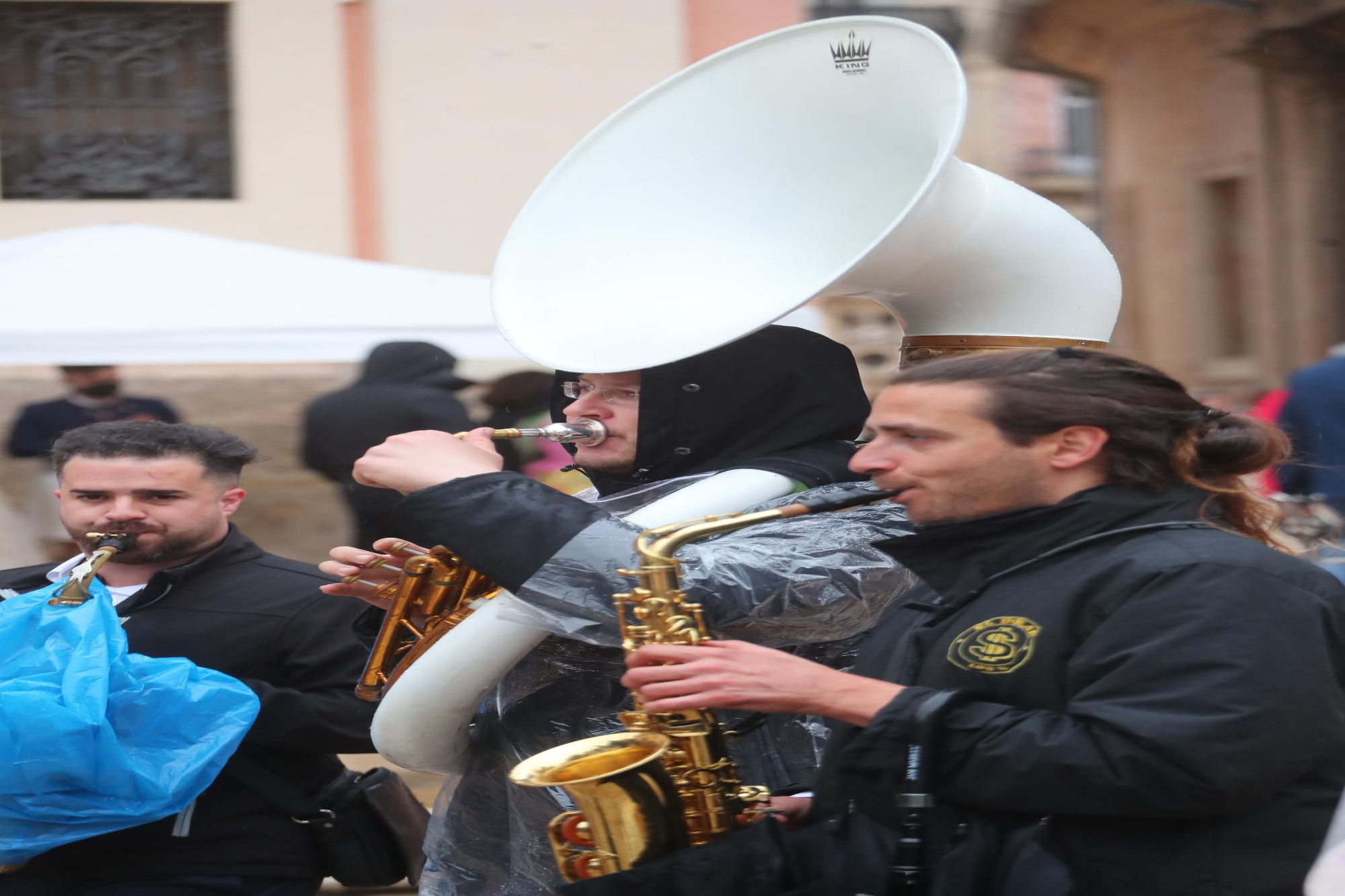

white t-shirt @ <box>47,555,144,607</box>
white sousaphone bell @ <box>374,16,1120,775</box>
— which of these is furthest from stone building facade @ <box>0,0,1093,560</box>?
white sousaphone bell @ <box>374,16,1120,775</box>

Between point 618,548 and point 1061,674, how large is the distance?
0.61 metres

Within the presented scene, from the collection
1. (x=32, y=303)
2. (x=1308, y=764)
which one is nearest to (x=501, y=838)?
(x=1308, y=764)

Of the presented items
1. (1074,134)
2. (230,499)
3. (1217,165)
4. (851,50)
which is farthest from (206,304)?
(1074,134)

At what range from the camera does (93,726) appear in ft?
7.34

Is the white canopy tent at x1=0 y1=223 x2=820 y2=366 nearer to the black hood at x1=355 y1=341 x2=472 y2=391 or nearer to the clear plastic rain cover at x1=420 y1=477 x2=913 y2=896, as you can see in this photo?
the black hood at x1=355 y1=341 x2=472 y2=391

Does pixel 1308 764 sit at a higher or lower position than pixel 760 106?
lower

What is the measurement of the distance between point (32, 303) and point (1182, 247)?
20.4 ft

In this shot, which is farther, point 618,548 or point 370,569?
point 370,569

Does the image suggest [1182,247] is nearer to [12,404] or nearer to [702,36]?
[702,36]

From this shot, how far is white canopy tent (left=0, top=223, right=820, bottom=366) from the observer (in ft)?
16.5

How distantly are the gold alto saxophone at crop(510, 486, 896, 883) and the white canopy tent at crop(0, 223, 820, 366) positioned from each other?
3.31m

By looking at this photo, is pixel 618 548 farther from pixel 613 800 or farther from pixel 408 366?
pixel 408 366

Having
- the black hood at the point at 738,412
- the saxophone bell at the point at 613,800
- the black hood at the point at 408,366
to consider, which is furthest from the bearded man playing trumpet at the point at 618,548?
the black hood at the point at 408,366

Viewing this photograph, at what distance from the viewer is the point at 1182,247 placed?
340 inches
